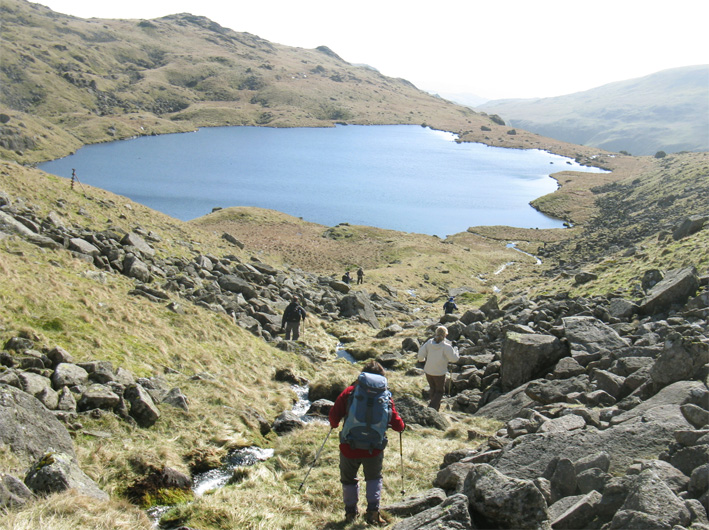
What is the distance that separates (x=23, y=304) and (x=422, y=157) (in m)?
178

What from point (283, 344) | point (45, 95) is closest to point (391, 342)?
point (283, 344)

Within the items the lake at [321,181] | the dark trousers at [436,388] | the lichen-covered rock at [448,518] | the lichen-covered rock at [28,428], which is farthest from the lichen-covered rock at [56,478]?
the lake at [321,181]

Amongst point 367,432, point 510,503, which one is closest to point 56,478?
point 367,432

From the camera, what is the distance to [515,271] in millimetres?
64875

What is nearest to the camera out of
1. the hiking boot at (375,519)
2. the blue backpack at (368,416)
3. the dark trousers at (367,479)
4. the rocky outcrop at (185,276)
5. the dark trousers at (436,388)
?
the blue backpack at (368,416)

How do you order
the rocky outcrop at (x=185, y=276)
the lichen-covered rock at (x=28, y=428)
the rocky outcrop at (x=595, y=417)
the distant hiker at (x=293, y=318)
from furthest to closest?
the distant hiker at (x=293, y=318)
the rocky outcrop at (x=185, y=276)
the lichen-covered rock at (x=28, y=428)
the rocky outcrop at (x=595, y=417)

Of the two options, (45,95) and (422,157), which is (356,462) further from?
(45,95)

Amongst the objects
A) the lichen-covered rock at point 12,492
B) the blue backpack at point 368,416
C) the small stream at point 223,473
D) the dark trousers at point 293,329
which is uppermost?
the blue backpack at point 368,416

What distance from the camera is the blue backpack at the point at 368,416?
27.8 feet

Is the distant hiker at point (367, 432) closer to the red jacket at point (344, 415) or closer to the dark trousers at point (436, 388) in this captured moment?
the red jacket at point (344, 415)

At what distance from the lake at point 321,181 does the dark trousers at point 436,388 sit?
7268 cm

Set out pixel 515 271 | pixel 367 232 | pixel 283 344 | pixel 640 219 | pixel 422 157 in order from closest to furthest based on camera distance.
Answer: pixel 283 344
pixel 515 271
pixel 640 219
pixel 367 232
pixel 422 157

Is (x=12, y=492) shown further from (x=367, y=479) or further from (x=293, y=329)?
(x=293, y=329)

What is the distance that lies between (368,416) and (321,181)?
120042mm
